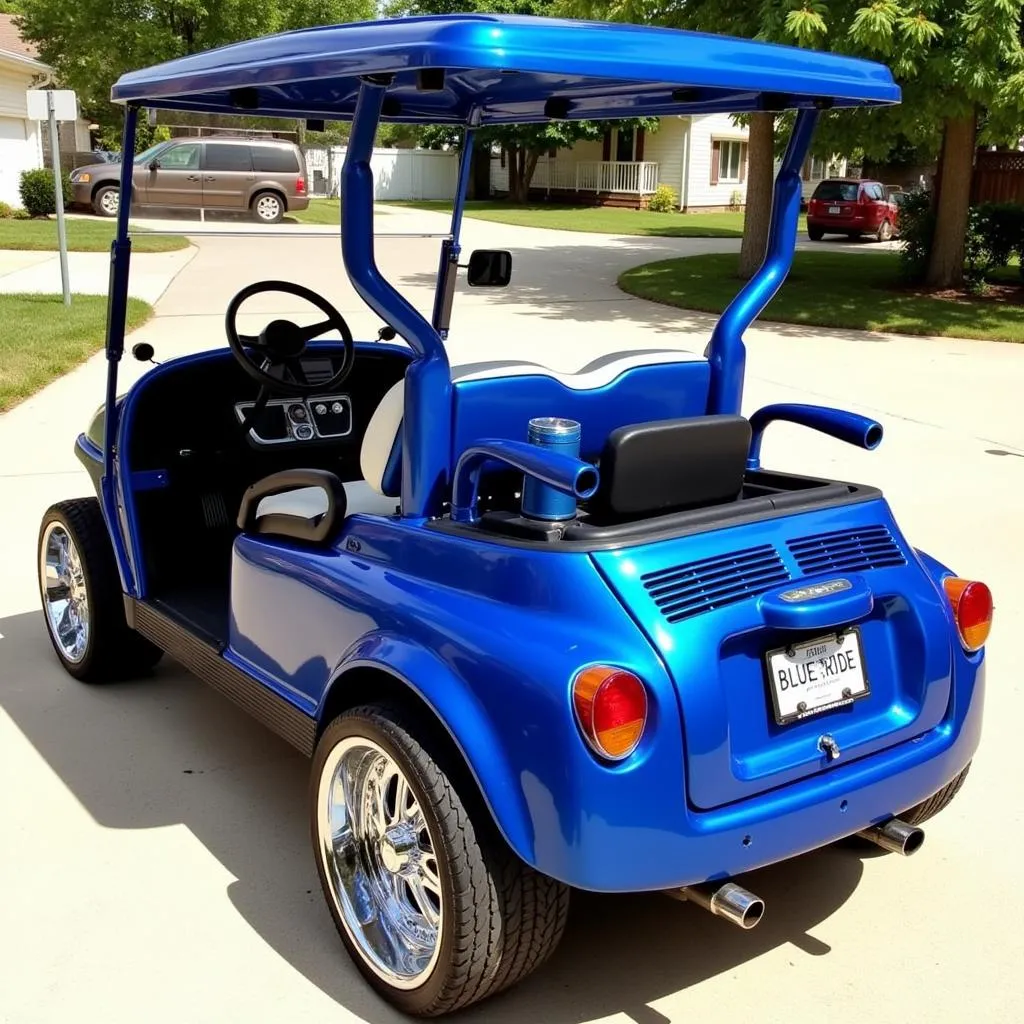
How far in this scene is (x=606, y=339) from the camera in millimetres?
12586

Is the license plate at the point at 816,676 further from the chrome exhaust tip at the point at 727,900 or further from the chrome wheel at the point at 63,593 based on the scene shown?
the chrome wheel at the point at 63,593

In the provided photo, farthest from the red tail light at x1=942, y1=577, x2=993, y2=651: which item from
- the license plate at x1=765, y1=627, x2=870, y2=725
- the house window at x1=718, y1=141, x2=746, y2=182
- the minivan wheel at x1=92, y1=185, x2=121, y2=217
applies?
the house window at x1=718, y1=141, x2=746, y2=182

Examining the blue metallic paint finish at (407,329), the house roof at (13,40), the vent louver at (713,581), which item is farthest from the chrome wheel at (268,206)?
the vent louver at (713,581)

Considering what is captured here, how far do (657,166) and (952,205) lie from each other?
23.8 metres

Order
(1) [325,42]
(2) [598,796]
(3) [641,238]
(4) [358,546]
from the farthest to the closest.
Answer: (3) [641,238], (4) [358,546], (1) [325,42], (2) [598,796]

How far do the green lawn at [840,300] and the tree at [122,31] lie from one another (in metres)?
20.5

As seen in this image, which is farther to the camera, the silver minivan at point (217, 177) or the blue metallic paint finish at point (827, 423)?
the silver minivan at point (217, 177)

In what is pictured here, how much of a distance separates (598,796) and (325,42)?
1611 mm

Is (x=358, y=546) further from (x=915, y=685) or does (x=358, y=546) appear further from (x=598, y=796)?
(x=915, y=685)

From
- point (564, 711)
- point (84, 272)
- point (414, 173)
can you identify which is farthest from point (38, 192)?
point (564, 711)

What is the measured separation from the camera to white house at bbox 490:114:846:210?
125 feet

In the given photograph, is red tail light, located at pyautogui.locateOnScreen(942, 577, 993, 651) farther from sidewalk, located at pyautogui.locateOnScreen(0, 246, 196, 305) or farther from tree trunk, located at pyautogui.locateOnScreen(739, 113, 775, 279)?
tree trunk, located at pyautogui.locateOnScreen(739, 113, 775, 279)

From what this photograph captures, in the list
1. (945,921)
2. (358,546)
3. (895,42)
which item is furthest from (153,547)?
(895,42)

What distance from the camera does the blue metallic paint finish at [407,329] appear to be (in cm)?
264
